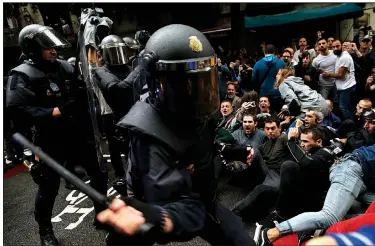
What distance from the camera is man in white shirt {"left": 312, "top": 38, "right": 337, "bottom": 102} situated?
555 cm

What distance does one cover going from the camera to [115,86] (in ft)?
11.5

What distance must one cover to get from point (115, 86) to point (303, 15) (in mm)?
10149

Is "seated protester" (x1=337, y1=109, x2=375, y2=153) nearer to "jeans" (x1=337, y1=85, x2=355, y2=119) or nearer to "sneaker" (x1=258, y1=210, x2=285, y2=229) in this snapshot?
"sneaker" (x1=258, y1=210, x2=285, y2=229)

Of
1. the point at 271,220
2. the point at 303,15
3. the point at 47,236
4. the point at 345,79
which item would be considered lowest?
the point at 271,220

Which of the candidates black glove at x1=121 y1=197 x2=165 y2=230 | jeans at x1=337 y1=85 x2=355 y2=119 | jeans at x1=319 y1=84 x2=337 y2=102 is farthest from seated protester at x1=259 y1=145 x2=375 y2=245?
jeans at x1=319 y1=84 x2=337 y2=102

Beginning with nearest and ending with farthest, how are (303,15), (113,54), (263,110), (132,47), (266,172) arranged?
(266,172) → (113,54) → (132,47) → (263,110) → (303,15)

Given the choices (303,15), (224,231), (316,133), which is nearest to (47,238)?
(224,231)

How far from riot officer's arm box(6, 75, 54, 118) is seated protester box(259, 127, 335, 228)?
218cm

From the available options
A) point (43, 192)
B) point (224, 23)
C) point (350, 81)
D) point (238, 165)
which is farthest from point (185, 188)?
point (224, 23)

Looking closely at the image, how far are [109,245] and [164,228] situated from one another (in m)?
0.48

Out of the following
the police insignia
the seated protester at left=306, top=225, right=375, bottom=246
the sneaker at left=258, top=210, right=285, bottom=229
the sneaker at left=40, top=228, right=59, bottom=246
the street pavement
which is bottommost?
the street pavement

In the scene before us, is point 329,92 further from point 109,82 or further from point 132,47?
point 109,82

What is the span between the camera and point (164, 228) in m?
1.29

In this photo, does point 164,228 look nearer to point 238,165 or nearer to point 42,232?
point 42,232
